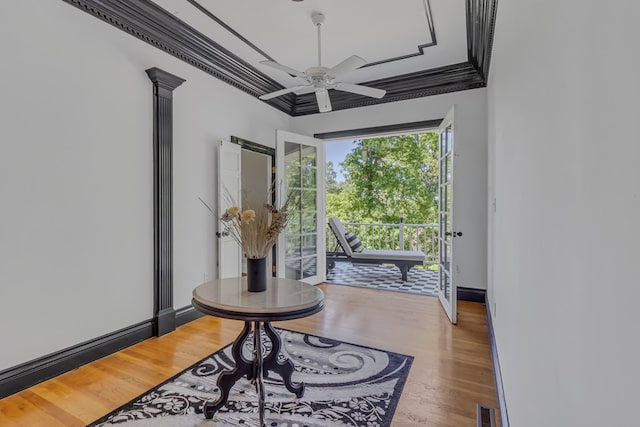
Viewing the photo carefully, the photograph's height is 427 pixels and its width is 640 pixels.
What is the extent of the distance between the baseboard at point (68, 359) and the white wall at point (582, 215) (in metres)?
2.88

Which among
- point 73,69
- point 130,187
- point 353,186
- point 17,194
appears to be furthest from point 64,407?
point 353,186

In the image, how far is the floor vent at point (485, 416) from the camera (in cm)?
178

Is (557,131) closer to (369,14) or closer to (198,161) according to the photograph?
(369,14)

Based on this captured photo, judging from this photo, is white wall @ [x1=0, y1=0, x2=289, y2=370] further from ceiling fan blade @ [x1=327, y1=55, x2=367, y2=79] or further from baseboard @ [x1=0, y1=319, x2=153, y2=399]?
ceiling fan blade @ [x1=327, y1=55, x2=367, y2=79]

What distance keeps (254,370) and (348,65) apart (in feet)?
7.75

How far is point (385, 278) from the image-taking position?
5.40 metres

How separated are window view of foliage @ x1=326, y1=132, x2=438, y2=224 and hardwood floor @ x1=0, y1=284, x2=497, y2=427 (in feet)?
15.3

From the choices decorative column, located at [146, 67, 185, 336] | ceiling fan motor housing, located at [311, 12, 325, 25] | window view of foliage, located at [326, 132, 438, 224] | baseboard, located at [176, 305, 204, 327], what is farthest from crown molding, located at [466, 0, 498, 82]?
window view of foliage, located at [326, 132, 438, 224]

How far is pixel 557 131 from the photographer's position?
2.61 feet

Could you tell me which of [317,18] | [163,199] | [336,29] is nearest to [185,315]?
[163,199]

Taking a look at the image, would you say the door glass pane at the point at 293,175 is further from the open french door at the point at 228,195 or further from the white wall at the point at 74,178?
the white wall at the point at 74,178

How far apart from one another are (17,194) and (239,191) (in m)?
2.16

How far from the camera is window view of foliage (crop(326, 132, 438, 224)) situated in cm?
820

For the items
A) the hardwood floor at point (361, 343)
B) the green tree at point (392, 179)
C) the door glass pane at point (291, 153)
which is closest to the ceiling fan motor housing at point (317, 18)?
the door glass pane at point (291, 153)
